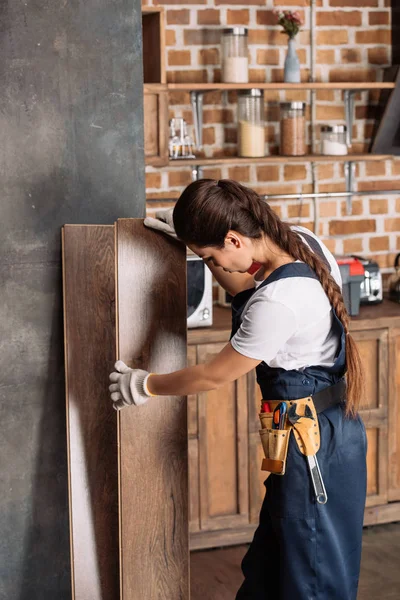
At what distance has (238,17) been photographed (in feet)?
12.5

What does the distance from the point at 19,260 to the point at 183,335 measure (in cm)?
48

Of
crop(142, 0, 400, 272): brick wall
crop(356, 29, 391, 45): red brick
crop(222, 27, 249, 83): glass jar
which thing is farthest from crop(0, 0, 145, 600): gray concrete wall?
crop(356, 29, 391, 45): red brick

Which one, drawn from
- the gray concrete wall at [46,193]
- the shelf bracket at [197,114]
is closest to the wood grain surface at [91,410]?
the gray concrete wall at [46,193]

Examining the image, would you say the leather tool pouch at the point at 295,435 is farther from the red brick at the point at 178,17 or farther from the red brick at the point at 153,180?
the red brick at the point at 178,17

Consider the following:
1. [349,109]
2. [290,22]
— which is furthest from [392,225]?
[290,22]

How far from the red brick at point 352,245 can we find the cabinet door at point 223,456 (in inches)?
38.4

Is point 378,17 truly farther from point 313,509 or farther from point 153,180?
point 313,509

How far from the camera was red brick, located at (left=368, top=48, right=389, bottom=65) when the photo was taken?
4020 millimetres

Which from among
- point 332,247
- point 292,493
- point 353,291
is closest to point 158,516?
point 292,493

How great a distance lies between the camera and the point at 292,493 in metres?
2.20

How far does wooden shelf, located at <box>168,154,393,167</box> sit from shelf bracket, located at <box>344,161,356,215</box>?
11cm

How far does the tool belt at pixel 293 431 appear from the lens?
7.16 ft

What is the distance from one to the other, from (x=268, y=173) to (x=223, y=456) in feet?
4.21

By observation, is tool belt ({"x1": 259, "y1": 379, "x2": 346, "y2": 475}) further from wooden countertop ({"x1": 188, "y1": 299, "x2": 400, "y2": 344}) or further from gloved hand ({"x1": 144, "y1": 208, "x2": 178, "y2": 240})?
wooden countertop ({"x1": 188, "y1": 299, "x2": 400, "y2": 344})
